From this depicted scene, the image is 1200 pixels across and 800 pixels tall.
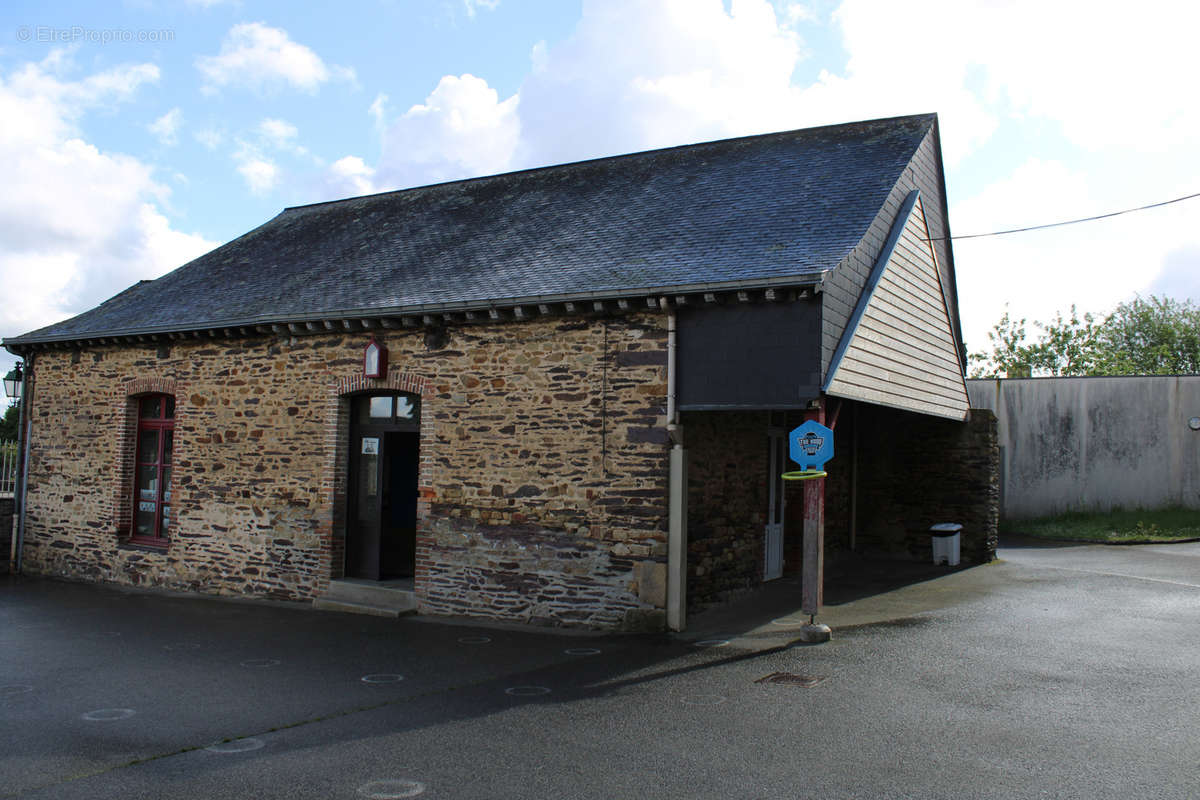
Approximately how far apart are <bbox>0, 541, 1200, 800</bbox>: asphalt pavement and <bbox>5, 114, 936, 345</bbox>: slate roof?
3716mm

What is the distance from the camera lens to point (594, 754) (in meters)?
5.43

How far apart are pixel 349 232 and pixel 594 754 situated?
1170 cm

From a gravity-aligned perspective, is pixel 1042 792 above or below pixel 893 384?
below

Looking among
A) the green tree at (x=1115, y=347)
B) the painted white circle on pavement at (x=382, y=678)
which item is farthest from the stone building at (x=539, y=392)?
the green tree at (x=1115, y=347)

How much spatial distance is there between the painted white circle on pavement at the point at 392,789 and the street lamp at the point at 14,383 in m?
13.6

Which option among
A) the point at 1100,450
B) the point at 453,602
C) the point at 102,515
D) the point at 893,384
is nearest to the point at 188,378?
the point at 102,515

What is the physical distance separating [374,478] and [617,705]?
620cm

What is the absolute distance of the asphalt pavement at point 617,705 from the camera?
5.00 m

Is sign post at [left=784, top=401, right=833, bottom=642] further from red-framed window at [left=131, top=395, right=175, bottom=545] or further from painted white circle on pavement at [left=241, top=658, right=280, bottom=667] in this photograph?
red-framed window at [left=131, top=395, right=175, bottom=545]

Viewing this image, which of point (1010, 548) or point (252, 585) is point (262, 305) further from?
point (1010, 548)

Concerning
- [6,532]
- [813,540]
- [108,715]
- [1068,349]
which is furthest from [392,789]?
[1068,349]

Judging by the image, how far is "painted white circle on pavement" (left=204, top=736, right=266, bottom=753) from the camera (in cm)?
559

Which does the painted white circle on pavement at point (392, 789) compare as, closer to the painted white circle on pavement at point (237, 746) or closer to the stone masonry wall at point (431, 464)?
the painted white circle on pavement at point (237, 746)

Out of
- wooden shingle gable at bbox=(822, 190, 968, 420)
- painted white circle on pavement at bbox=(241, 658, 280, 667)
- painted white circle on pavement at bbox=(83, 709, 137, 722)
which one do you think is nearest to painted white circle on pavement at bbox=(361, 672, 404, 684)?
painted white circle on pavement at bbox=(241, 658, 280, 667)
